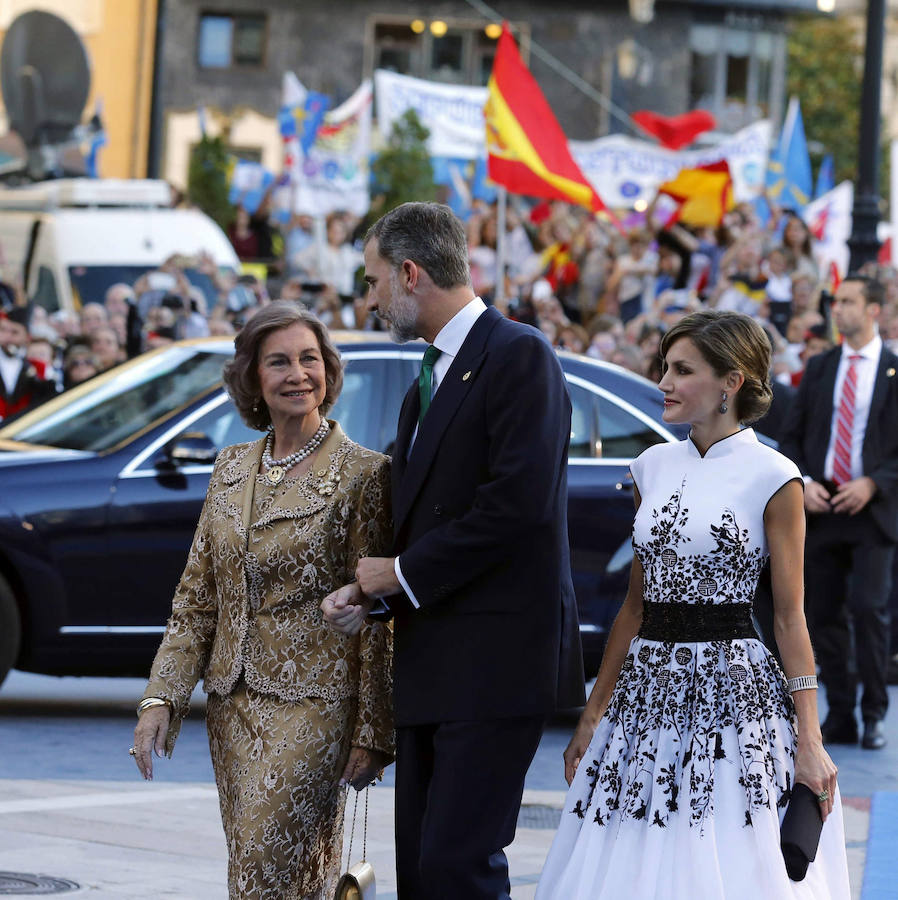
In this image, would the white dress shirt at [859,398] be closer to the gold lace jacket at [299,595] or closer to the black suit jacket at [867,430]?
the black suit jacket at [867,430]

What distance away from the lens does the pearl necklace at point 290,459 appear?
4.88m

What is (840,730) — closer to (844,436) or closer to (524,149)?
(844,436)

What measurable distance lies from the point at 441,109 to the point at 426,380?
2543 cm

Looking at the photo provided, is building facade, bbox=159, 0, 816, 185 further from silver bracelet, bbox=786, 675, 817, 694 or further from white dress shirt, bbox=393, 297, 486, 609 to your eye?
silver bracelet, bbox=786, 675, 817, 694

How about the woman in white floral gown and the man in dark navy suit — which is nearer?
the man in dark navy suit

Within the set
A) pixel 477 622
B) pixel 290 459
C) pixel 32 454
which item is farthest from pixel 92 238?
pixel 477 622

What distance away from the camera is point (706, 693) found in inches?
188

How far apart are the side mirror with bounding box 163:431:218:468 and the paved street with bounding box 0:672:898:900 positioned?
130 cm

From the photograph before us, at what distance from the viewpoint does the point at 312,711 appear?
4715 mm

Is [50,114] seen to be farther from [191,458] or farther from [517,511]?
[517,511]

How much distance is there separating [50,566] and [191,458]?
0.81m

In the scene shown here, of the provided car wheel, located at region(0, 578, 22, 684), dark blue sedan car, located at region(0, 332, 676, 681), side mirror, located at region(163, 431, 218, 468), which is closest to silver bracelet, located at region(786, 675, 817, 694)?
dark blue sedan car, located at region(0, 332, 676, 681)

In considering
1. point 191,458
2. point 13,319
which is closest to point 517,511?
point 191,458

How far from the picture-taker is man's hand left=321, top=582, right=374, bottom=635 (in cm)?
450
